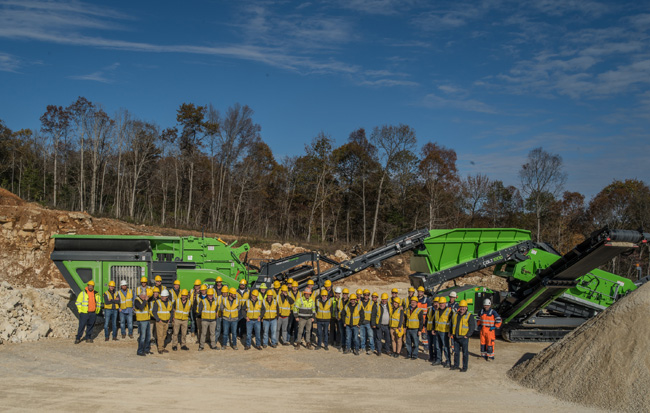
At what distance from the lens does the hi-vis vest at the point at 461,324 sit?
1071cm

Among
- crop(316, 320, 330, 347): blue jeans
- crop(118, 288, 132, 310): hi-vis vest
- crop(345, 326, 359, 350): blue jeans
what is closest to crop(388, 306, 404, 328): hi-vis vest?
crop(345, 326, 359, 350): blue jeans

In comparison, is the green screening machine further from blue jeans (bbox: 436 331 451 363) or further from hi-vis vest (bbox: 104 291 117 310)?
blue jeans (bbox: 436 331 451 363)

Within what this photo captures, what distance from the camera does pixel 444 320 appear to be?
11.1 metres

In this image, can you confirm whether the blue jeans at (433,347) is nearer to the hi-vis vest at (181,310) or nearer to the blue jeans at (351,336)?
the blue jeans at (351,336)

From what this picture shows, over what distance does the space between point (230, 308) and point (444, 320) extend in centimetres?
517

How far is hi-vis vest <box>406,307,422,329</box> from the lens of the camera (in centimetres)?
1180

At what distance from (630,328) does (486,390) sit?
3.00 meters

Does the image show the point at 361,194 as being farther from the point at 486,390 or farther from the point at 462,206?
the point at 486,390

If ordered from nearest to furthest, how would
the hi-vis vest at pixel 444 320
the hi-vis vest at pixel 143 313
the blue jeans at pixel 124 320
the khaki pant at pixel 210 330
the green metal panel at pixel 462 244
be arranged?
the hi-vis vest at pixel 444 320
the hi-vis vest at pixel 143 313
the khaki pant at pixel 210 330
the blue jeans at pixel 124 320
the green metal panel at pixel 462 244

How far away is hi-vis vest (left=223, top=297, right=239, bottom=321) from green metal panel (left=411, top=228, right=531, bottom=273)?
561cm

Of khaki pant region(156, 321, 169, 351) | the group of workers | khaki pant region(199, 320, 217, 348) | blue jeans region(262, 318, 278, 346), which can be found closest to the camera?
the group of workers

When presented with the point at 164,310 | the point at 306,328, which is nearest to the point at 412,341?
the point at 306,328

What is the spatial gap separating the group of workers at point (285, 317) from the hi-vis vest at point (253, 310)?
0.08 feet

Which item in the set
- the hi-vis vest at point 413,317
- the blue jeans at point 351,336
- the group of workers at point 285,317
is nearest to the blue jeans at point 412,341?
the group of workers at point 285,317
